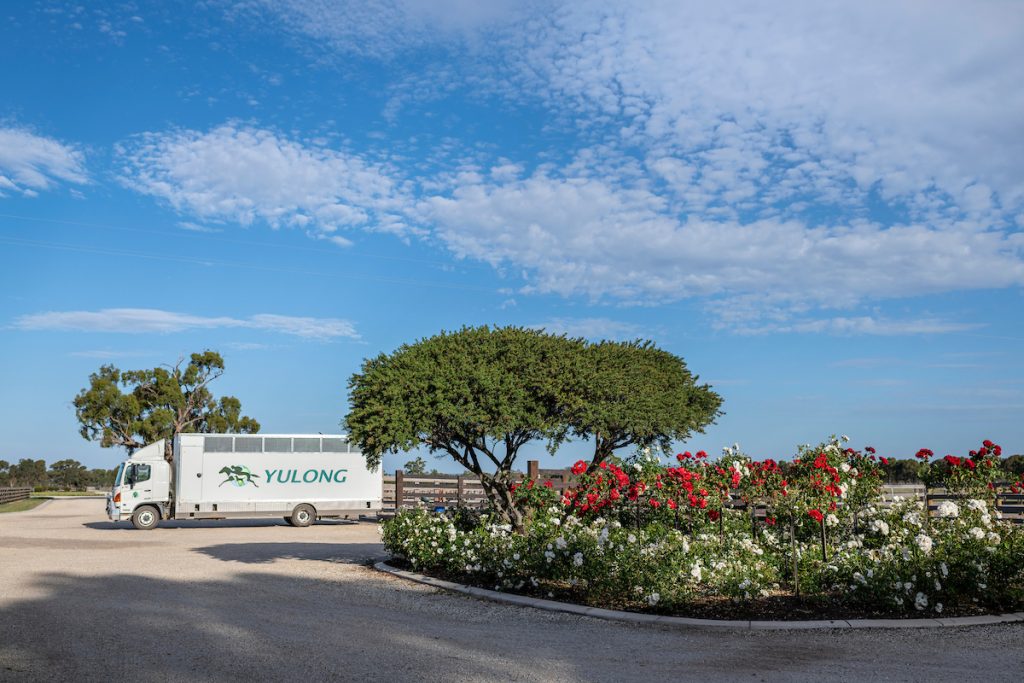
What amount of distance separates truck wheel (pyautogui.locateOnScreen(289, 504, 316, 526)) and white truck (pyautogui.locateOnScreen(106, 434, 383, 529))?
34 millimetres

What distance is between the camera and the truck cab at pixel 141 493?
88.7ft

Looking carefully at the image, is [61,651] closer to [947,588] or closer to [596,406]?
[596,406]

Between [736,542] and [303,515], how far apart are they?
64.2 ft

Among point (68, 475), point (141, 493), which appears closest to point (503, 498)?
point (141, 493)

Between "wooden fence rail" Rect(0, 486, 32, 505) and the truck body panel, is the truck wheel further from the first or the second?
"wooden fence rail" Rect(0, 486, 32, 505)

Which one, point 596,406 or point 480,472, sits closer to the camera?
point 596,406

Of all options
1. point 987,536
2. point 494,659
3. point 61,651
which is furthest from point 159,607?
point 987,536

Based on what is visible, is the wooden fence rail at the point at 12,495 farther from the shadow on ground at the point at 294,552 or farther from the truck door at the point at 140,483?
the shadow on ground at the point at 294,552

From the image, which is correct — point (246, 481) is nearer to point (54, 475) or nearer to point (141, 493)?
point (141, 493)

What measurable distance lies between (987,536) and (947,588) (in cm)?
124

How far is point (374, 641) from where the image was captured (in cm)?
888

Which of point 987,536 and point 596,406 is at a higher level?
point 596,406

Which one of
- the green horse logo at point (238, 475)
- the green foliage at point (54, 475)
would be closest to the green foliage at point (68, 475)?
the green foliage at point (54, 475)

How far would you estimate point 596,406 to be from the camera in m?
13.8
